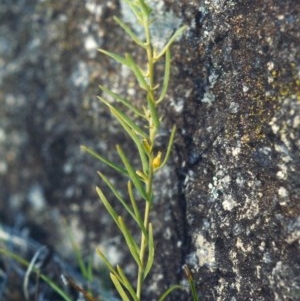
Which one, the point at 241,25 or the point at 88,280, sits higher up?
the point at 241,25

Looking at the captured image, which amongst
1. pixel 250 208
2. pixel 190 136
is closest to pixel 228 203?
pixel 250 208

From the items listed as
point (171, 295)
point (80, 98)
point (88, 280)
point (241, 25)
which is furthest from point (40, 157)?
point (241, 25)

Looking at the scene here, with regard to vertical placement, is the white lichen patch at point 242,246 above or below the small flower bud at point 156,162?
below

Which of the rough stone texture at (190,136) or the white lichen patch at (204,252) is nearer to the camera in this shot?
the rough stone texture at (190,136)

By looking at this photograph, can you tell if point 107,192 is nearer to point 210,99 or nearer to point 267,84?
point 210,99

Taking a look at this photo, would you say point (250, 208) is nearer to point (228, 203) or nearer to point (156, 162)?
point (228, 203)

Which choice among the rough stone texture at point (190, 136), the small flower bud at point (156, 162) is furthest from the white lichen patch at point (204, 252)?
the small flower bud at point (156, 162)

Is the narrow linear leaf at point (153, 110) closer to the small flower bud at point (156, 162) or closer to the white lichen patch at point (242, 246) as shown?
the small flower bud at point (156, 162)

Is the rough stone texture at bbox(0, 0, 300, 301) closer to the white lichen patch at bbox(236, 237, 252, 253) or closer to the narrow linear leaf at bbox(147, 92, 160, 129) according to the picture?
the white lichen patch at bbox(236, 237, 252, 253)
